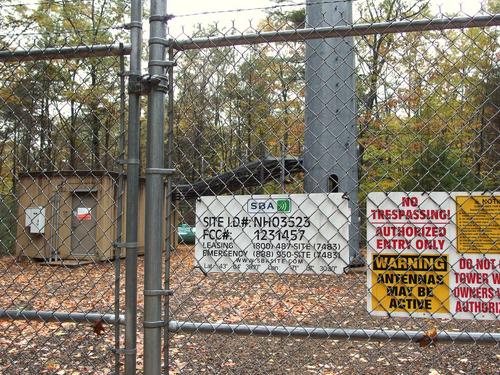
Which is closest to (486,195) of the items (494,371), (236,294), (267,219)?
(267,219)

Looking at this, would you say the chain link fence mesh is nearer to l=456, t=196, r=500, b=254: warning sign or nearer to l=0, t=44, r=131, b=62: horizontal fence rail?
l=0, t=44, r=131, b=62: horizontal fence rail

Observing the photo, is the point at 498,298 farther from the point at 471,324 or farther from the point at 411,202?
the point at 471,324

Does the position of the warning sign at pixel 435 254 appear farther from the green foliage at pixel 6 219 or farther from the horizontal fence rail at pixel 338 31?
the green foliage at pixel 6 219

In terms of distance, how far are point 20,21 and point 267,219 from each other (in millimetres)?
14010

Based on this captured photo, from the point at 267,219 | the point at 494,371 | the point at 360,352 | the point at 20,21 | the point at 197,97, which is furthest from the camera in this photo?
the point at 20,21

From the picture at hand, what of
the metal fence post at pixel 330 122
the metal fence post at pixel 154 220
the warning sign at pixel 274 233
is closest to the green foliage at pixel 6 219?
the metal fence post at pixel 154 220

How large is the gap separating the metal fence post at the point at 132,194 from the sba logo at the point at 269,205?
19.6 inches

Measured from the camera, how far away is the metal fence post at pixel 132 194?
2051 mm

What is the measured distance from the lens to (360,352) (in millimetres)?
4375

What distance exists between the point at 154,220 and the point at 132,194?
153 millimetres

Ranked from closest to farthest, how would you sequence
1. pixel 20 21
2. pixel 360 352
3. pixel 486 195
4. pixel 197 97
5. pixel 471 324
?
1. pixel 486 195
2. pixel 197 97
3. pixel 360 352
4. pixel 471 324
5. pixel 20 21

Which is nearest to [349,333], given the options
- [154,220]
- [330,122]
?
[154,220]

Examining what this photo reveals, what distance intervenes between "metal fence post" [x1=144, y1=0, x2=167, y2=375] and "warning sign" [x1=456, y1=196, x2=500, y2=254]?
4.05ft

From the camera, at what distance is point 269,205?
6.82 ft
